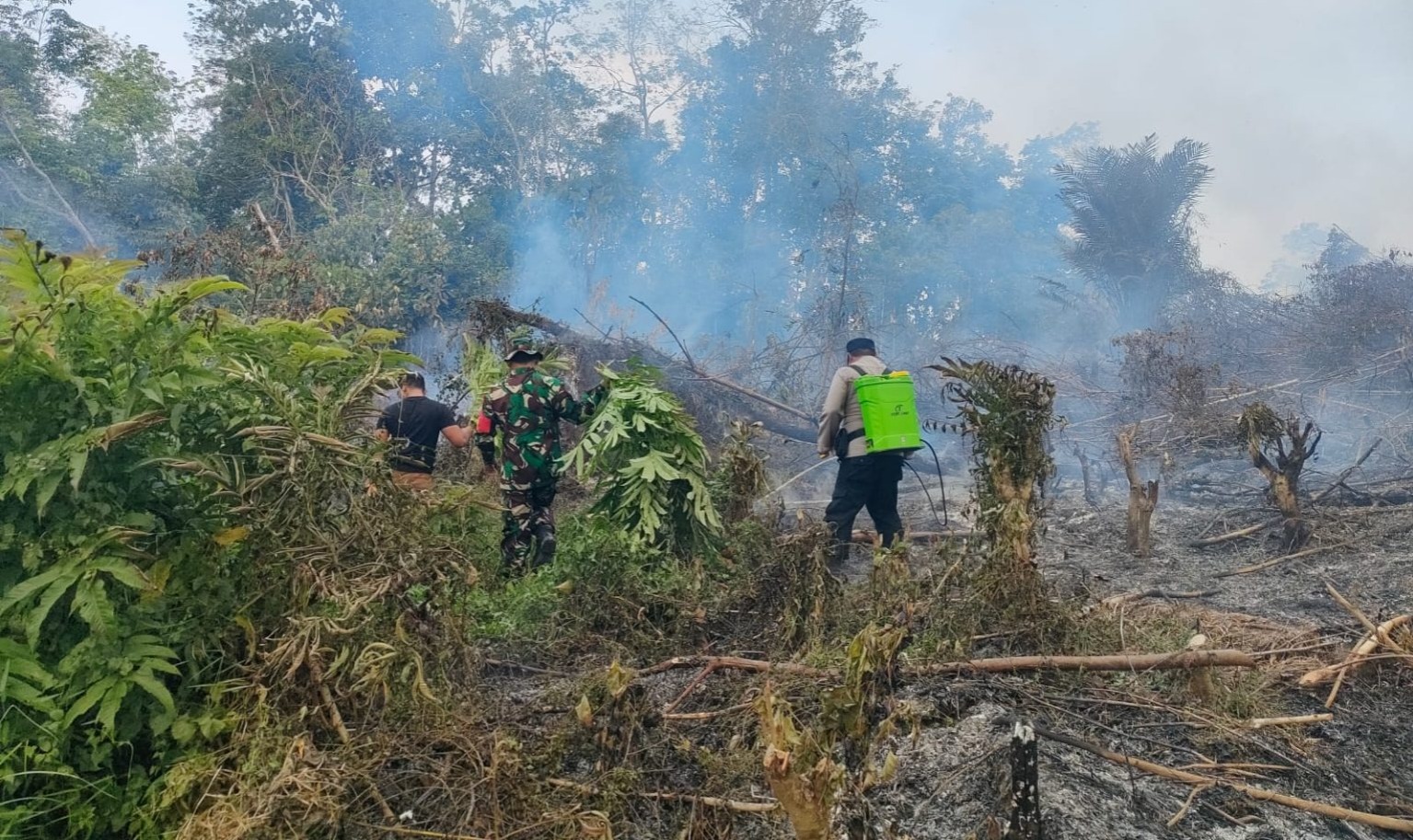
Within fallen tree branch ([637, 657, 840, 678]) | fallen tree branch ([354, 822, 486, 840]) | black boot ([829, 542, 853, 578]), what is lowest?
fallen tree branch ([354, 822, 486, 840])

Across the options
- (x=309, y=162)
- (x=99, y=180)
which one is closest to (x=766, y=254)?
(x=309, y=162)

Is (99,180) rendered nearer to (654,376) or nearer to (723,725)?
(654,376)

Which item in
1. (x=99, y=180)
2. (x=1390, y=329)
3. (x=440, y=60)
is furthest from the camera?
(x=440, y=60)

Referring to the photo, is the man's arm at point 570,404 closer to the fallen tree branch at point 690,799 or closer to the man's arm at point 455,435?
the man's arm at point 455,435

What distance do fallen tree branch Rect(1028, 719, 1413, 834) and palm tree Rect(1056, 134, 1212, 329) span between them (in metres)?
19.3

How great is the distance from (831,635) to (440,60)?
68.8ft

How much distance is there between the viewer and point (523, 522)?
18.9ft

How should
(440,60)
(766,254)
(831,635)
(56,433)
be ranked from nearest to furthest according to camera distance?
(56,433), (831,635), (440,60), (766,254)

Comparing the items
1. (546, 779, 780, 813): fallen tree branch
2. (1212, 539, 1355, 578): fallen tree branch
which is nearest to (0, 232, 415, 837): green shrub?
(546, 779, 780, 813): fallen tree branch

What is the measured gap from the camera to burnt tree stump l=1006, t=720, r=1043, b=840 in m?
2.39

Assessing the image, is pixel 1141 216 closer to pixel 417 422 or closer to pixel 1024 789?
pixel 417 422

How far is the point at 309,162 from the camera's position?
1823 centimetres

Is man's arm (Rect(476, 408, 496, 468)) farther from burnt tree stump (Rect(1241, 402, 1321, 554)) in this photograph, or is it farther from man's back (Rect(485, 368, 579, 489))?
burnt tree stump (Rect(1241, 402, 1321, 554))

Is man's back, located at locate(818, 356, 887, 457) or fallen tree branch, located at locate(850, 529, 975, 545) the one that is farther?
fallen tree branch, located at locate(850, 529, 975, 545)
